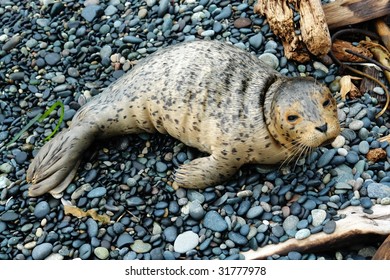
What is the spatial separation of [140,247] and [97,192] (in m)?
0.44

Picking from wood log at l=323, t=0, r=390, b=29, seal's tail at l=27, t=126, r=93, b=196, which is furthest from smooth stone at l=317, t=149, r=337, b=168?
seal's tail at l=27, t=126, r=93, b=196

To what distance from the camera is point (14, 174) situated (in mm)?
3879

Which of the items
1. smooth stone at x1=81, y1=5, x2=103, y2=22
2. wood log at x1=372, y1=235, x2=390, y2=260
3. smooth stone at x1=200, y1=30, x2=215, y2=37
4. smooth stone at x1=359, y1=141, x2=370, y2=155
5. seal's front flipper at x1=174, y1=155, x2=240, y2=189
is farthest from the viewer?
smooth stone at x1=81, y1=5, x2=103, y2=22

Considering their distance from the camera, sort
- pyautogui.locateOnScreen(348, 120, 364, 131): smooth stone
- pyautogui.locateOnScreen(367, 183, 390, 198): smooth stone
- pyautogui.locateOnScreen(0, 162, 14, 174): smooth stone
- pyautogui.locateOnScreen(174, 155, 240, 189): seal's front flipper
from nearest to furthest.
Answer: pyautogui.locateOnScreen(367, 183, 390, 198): smooth stone → pyautogui.locateOnScreen(174, 155, 240, 189): seal's front flipper → pyautogui.locateOnScreen(348, 120, 364, 131): smooth stone → pyautogui.locateOnScreen(0, 162, 14, 174): smooth stone

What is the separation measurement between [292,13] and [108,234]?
5.96 ft

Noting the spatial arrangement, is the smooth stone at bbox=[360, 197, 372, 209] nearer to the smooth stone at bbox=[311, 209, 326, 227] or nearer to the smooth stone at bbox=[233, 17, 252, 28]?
the smooth stone at bbox=[311, 209, 326, 227]

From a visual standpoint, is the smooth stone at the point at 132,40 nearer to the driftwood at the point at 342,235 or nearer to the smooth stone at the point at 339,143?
Answer: the smooth stone at the point at 339,143

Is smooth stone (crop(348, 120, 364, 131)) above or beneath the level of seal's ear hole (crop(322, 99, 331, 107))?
beneath

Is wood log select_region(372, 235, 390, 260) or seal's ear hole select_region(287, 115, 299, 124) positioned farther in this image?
seal's ear hole select_region(287, 115, 299, 124)

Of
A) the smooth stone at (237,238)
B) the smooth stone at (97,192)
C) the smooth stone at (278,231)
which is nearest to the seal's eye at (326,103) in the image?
the smooth stone at (278,231)

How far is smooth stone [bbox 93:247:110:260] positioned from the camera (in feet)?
11.3

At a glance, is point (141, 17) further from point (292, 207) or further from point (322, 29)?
point (292, 207)

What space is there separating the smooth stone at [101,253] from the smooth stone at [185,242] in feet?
1.22

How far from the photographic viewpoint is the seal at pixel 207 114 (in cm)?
332
